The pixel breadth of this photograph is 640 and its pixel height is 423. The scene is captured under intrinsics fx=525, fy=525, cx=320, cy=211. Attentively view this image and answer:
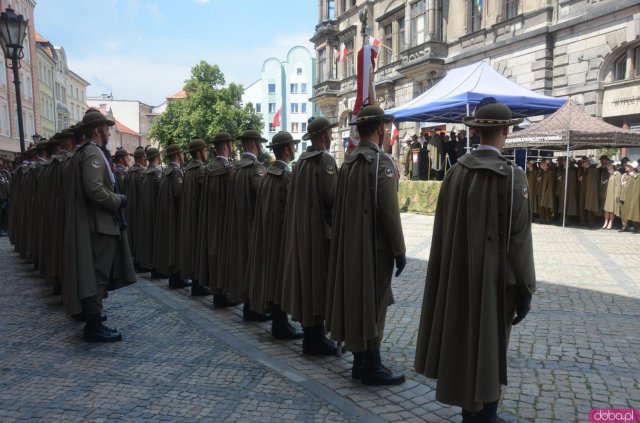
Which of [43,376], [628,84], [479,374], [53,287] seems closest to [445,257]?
[479,374]

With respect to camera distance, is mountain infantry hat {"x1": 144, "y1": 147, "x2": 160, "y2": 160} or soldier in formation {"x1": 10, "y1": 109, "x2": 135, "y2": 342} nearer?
soldier in formation {"x1": 10, "y1": 109, "x2": 135, "y2": 342}

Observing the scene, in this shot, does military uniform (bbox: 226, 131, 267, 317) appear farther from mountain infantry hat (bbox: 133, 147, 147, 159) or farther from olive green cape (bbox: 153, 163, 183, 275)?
mountain infantry hat (bbox: 133, 147, 147, 159)

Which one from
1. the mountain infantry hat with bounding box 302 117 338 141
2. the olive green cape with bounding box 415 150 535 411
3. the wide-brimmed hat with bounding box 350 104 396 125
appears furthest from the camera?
the mountain infantry hat with bounding box 302 117 338 141

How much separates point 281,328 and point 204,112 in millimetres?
51208

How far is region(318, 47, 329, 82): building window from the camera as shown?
141 ft

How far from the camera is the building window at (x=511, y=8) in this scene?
23191 mm

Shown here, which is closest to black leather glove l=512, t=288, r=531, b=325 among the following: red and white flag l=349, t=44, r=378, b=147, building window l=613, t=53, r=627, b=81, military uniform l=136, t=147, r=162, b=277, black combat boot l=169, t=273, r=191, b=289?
red and white flag l=349, t=44, r=378, b=147

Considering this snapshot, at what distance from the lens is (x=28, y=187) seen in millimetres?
9672

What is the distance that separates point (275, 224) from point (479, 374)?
9.19ft

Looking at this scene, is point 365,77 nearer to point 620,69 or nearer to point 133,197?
point 133,197

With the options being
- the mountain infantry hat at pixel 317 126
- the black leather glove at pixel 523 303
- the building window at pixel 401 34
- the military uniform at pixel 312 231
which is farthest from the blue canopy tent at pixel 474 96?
the building window at pixel 401 34

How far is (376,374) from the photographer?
4.29 meters

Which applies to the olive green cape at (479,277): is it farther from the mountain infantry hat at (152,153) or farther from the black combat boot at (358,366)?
the mountain infantry hat at (152,153)

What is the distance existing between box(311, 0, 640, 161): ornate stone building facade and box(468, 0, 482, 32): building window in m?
0.05
